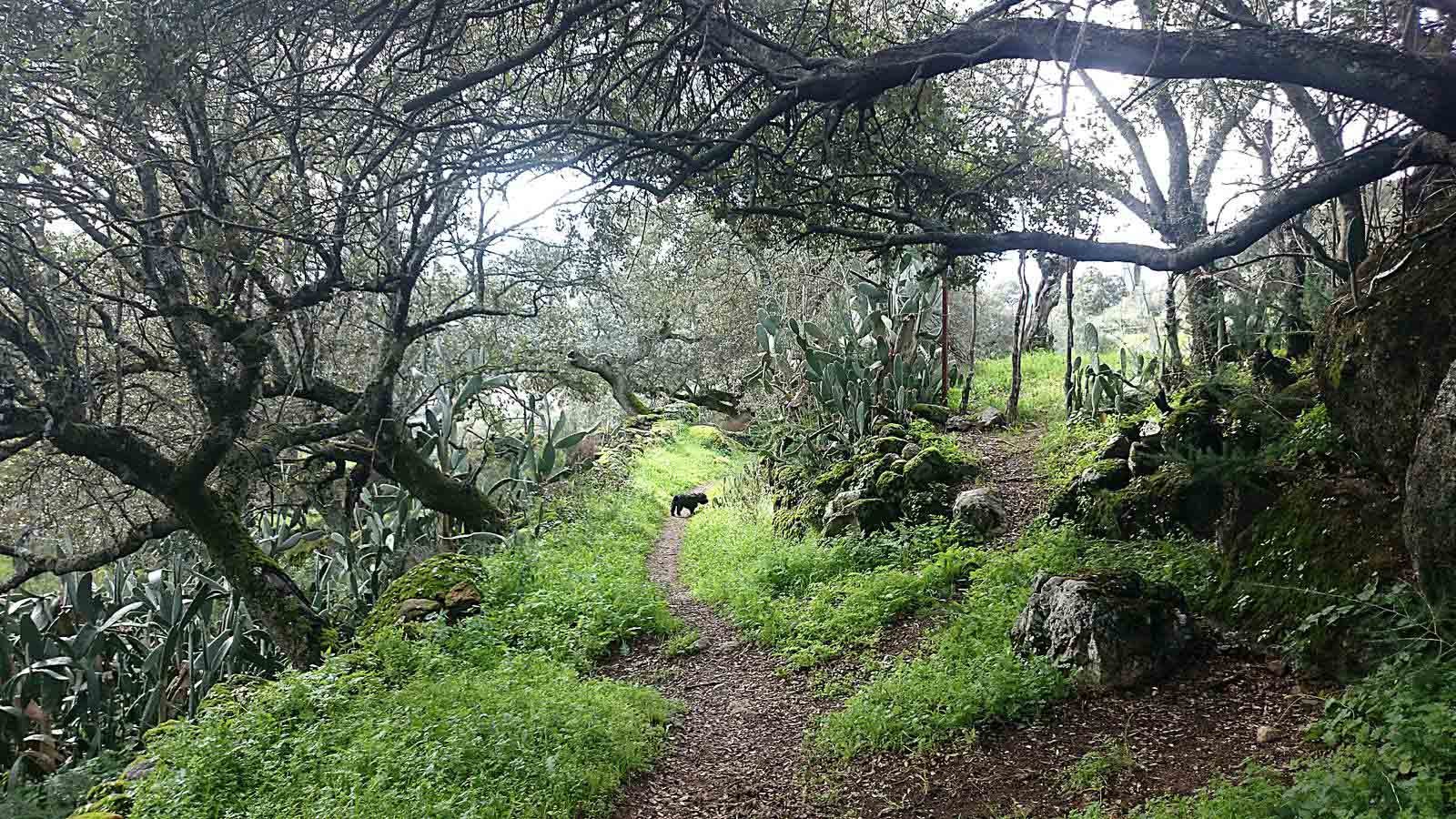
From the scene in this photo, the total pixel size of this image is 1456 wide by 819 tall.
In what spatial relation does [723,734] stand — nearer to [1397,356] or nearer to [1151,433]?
[1151,433]

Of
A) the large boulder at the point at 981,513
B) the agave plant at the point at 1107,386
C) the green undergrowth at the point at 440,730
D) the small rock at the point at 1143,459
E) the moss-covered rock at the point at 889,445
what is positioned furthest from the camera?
the moss-covered rock at the point at 889,445

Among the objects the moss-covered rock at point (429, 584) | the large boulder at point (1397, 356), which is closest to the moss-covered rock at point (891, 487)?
the moss-covered rock at point (429, 584)

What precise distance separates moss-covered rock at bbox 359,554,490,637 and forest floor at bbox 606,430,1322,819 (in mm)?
2625

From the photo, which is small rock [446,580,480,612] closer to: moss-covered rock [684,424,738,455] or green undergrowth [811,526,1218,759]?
green undergrowth [811,526,1218,759]

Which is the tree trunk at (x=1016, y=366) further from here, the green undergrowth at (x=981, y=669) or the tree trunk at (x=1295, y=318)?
the green undergrowth at (x=981, y=669)

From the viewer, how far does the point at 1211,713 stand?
13.3 ft

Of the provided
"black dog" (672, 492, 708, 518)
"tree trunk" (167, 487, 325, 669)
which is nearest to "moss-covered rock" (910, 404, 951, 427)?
"black dog" (672, 492, 708, 518)

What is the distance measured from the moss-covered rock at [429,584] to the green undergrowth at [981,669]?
3.85 metres

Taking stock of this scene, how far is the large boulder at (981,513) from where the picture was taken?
777cm

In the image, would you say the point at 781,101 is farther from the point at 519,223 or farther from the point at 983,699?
the point at 519,223

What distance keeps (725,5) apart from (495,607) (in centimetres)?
524

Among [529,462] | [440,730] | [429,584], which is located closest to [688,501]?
[529,462]

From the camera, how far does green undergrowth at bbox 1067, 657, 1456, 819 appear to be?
2.71 m

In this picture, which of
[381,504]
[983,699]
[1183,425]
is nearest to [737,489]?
[381,504]
